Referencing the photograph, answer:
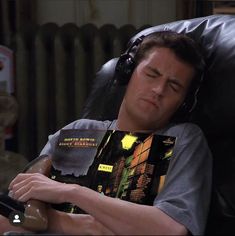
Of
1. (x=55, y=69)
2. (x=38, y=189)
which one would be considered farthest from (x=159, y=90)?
(x=55, y=69)

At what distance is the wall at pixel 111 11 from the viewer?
2.72 meters

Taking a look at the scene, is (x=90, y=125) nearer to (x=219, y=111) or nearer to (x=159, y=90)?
(x=159, y=90)

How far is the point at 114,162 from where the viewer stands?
1.29 meters

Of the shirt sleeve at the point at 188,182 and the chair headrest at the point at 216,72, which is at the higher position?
the chair headrest at the point at 216,72

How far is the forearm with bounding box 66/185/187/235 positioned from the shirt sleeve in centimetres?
2

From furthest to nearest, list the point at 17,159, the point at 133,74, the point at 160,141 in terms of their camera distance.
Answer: the point at 17,159
the point at 133,74
the point at 160,141

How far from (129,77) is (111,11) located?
4.67 ft

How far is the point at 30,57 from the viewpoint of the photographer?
2762 mm

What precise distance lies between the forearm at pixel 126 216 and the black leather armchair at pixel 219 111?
0.68ft

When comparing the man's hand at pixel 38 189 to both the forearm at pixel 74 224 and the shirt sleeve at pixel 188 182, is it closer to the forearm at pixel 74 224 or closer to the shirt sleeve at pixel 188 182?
the forearm at pixel 74 224

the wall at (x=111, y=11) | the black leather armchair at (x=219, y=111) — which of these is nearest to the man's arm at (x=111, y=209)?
the black leather armchair at (x=219, y=111)

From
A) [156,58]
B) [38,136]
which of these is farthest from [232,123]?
[38,136]

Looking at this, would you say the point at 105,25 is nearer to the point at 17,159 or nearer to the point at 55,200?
the point at 17,159

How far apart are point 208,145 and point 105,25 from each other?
4.75 ft
